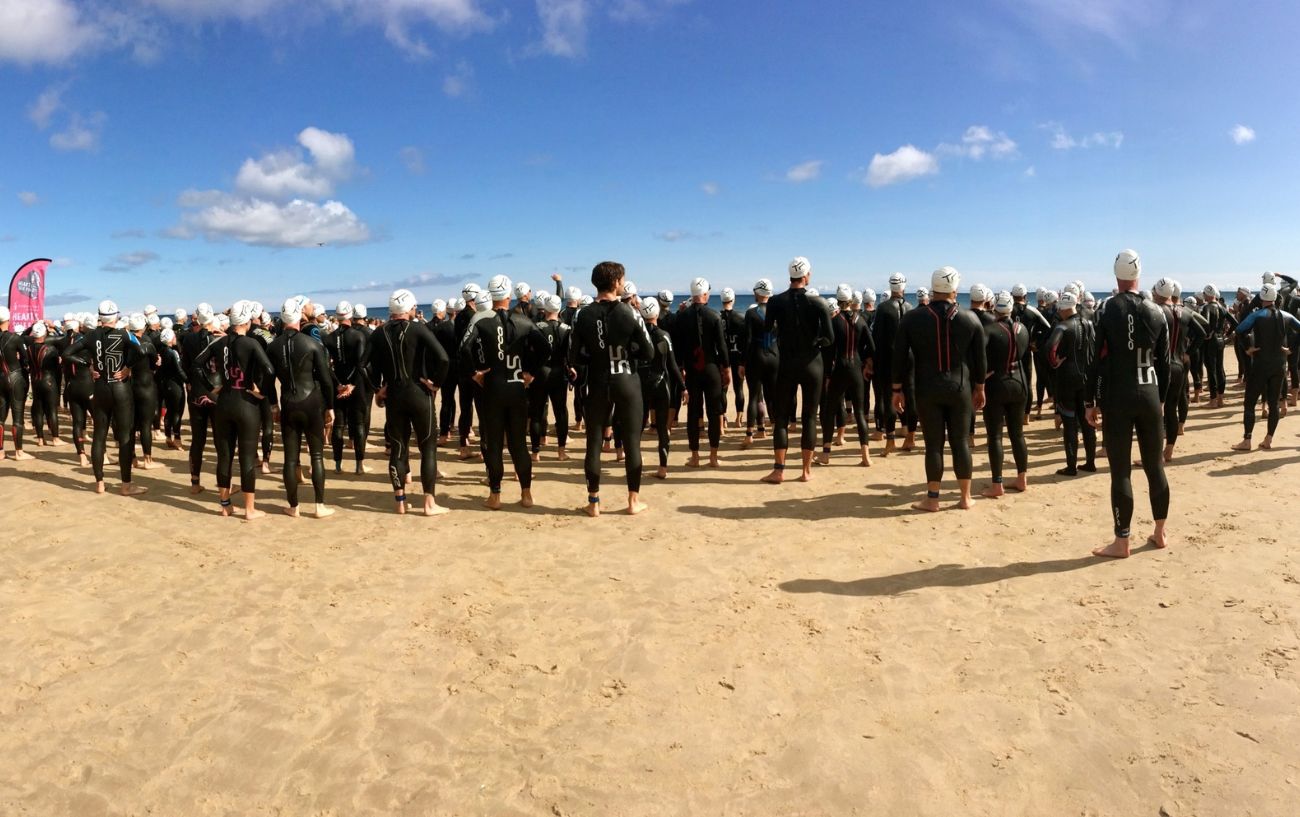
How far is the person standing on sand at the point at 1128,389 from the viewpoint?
226 inches

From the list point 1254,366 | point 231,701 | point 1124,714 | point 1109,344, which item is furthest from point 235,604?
point 1254,366

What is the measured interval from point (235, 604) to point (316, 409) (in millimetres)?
2454

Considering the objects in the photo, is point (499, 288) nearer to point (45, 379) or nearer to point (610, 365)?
point (610, 365)

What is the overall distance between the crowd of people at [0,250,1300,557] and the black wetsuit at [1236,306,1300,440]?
0.08 ft

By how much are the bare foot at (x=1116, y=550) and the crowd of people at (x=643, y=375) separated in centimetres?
2

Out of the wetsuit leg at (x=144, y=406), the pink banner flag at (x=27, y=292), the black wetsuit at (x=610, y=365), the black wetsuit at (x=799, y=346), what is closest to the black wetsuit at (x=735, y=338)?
the black wetsuit at (x=799, y=346)

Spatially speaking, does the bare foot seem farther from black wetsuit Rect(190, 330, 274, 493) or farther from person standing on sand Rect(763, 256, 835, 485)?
black wetsuit Rect(190, 330, 274, 493)

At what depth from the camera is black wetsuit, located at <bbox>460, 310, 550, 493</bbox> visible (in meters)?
7.30

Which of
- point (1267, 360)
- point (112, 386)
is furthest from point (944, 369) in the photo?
point (112, 386)

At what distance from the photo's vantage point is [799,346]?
8.25 m

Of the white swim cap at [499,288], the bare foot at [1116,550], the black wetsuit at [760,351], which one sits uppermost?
the white swim cap at [499,288]

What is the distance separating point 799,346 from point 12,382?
12.2m

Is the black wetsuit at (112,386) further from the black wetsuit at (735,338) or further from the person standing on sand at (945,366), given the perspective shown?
the person standing on sand at (945,366)

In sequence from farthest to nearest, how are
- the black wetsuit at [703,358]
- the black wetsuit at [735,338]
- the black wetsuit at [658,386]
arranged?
1. the black wetsuit at [735,338]
2. the black wetsuit at [703,358]
3. the black wetsuit at [658,386]
